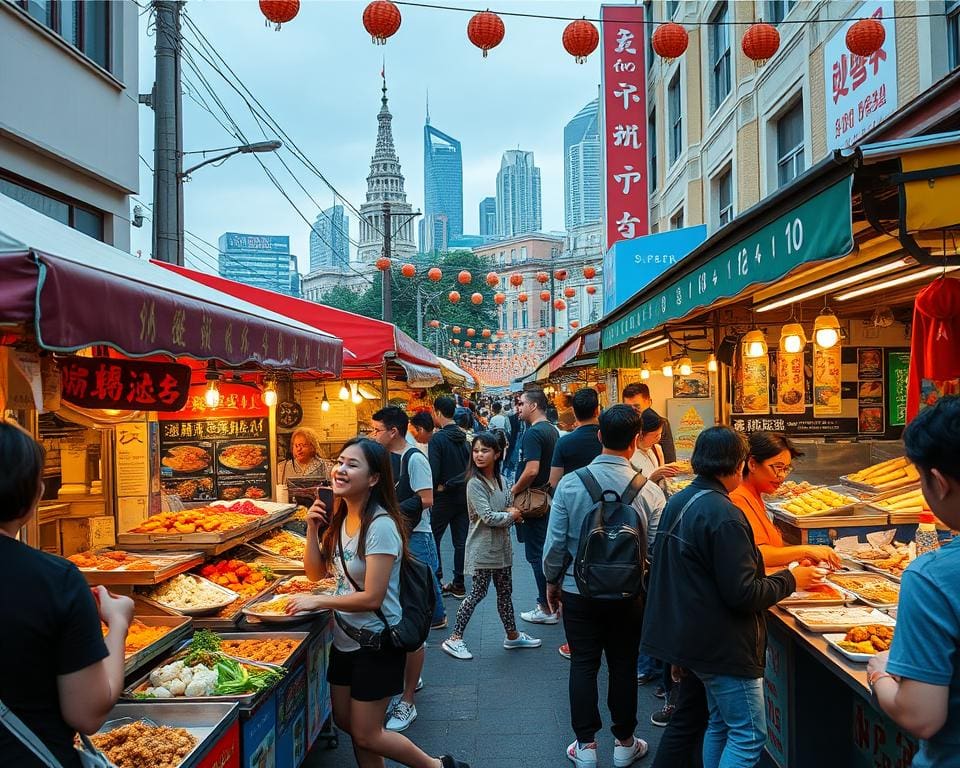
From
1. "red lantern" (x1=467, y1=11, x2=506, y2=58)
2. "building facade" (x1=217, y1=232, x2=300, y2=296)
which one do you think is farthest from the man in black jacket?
"building facade" (x1=217, y1=232, x2=300, y2=296)

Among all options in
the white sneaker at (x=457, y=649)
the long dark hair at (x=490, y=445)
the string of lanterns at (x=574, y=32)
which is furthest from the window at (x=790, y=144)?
the white sneaker at (x=457, y=649)

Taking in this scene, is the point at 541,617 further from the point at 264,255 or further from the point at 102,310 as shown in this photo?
the point at 264,255

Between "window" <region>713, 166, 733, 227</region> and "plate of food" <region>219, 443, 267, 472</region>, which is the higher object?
"window" <region>713, 166, 733, 227</region>

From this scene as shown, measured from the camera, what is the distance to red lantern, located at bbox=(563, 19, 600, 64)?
25.6ft

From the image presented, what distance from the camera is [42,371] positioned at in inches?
176

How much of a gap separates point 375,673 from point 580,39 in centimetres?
684

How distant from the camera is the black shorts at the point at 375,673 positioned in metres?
3.53

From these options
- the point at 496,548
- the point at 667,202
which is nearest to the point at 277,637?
the point at 496,548

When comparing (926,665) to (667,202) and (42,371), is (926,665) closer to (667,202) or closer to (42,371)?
(42,371)

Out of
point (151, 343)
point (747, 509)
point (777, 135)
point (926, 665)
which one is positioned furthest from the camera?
point (777, 135)

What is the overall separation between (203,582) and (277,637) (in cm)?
96

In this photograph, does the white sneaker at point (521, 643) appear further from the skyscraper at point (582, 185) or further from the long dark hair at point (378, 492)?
the skyscraper at point (582, 185)

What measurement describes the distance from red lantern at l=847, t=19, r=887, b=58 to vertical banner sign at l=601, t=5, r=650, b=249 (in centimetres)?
1014

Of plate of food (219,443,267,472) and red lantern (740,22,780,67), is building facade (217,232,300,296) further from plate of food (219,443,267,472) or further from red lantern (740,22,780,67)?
red lantern (740,22,780,67)
